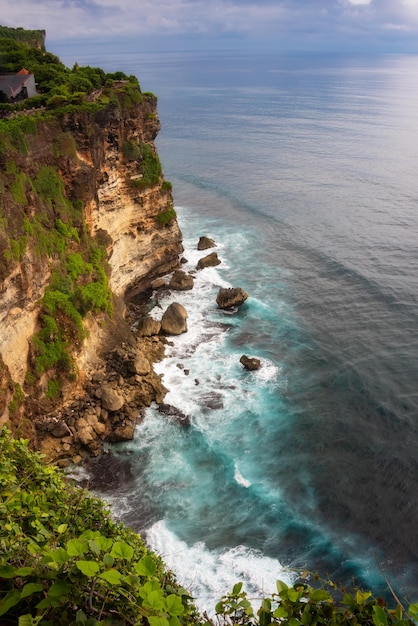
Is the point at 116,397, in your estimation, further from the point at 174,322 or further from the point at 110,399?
the point at 174,322

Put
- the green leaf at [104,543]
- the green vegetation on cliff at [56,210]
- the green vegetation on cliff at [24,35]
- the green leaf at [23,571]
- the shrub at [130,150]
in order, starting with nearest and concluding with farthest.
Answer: the green leaf at [23,571] → the green leaf at [104,543] → the green vegetation on cliff at [56,210] → the shrub at [130,150] → the green vegetation on cliff at [24,35]

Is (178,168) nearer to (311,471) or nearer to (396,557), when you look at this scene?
(311,471)

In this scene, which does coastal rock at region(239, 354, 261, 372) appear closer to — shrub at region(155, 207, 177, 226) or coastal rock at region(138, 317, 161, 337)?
coastal rock at region(138, 317, 161, 337)

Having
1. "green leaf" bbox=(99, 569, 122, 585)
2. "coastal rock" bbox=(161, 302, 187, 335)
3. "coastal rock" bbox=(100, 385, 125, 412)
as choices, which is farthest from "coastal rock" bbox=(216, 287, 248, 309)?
"green leaf" bbox=(99, 569, 122, 585)

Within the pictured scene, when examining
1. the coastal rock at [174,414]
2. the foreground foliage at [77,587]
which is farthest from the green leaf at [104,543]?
the coastal rock at [174,414]

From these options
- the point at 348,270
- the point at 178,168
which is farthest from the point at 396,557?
the point at 178,168

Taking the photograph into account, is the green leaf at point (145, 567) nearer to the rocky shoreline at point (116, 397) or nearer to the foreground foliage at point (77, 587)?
the foreground foliage at point (77, 587)
